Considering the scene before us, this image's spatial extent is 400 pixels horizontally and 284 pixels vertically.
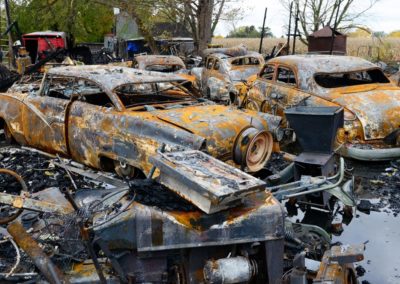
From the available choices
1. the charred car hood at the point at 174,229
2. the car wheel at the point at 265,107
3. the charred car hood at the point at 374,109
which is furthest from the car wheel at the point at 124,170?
the car wheel at the point at 265,107

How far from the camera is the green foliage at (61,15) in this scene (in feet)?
81.5

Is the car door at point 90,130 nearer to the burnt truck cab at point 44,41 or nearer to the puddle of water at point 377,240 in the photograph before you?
the puddle of water at point 377,240

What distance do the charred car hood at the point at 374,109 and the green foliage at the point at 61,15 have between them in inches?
661

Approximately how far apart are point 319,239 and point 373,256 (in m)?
0.86

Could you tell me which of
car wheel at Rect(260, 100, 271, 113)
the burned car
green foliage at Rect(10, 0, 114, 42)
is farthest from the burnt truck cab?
car wheel at Rect(260, 100, 271, 113)

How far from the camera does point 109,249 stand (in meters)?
3.18

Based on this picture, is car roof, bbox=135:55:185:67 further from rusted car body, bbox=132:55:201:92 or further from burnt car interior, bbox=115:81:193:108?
burnt car interior, bbox=115:81:193:108

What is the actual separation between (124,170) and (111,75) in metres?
1.56

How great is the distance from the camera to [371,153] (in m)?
6.78

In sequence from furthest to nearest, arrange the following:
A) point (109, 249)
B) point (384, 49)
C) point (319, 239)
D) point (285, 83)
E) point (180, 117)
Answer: point (384, 49) < point (285, 83) < point (180, 117) < point (319, 239) < point (109, 249)

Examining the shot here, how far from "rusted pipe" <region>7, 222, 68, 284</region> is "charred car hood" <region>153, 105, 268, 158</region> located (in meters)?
2.66

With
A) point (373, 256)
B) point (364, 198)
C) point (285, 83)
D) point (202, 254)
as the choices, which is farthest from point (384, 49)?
point (202, 254)

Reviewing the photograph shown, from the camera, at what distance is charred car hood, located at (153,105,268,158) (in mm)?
5418

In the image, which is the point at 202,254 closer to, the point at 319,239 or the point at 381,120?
the point at 319,239
